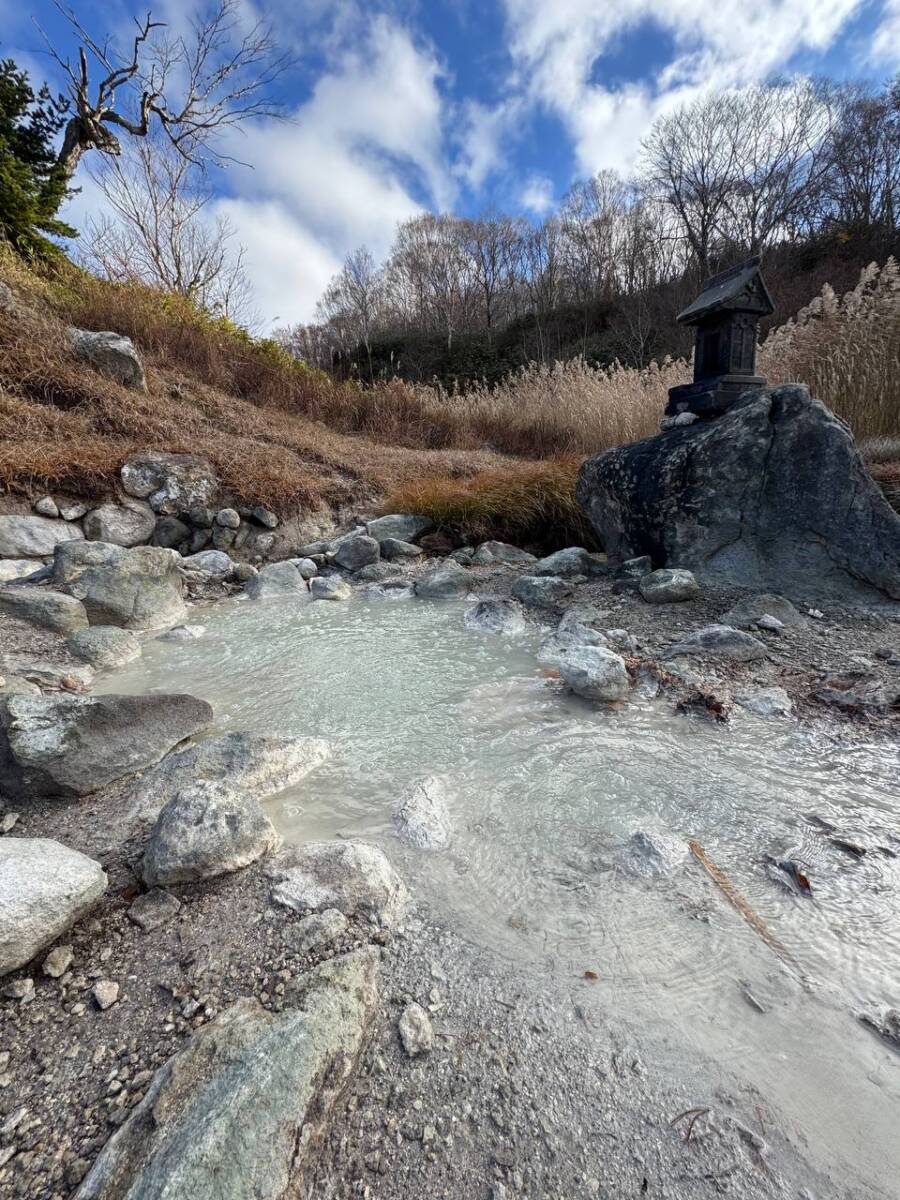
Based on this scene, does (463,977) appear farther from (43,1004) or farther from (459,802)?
(43,1004)

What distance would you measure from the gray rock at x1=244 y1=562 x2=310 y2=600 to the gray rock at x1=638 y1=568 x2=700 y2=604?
2053mm

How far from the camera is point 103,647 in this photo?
2.05m

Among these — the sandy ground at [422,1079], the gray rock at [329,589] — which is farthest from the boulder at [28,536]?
the sandy ground at [422,1079]

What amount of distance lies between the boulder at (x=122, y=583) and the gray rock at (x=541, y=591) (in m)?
1.91

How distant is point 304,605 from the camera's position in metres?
2.99

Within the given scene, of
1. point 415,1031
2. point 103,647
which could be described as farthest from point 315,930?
point 103,647

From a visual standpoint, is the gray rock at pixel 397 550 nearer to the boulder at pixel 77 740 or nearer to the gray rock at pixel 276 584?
the gray rock at pixel 276 584

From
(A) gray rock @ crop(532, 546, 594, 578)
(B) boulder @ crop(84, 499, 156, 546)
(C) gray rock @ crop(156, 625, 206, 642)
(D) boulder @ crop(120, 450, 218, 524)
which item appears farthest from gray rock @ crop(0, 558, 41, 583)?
(A) gray rock @ crop(532, 546, 594, 578)

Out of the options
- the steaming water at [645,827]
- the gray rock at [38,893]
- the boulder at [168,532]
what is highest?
the boulder at [168,532]

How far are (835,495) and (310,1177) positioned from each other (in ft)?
9.88

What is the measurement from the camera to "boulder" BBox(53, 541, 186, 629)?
7.95ft

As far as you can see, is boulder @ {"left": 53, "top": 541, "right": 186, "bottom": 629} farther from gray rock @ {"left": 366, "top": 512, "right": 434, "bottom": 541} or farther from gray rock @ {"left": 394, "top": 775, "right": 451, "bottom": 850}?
gray rock @ {"left": 394, "top": 775, "right": 451, "bottom": 850}

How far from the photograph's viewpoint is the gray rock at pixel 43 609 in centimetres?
216

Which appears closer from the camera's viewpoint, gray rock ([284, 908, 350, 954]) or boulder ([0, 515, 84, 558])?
gray rock ([284, 908, 350, 954])
